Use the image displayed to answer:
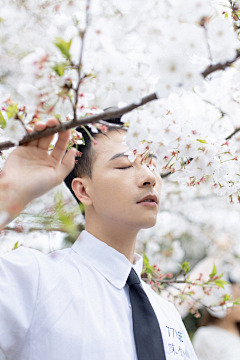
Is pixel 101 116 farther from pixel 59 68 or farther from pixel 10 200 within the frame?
pixel 10 200

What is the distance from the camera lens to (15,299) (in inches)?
41.9

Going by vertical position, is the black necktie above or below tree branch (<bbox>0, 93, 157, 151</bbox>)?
below

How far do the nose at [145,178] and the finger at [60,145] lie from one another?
1.59 ft

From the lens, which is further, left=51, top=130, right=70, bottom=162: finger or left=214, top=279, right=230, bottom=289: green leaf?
left=214, top=279, right=230, bottom=289: green leaf

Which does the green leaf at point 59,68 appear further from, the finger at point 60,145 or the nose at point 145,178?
the nose at point 145,178

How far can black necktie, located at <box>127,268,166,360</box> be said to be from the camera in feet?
3.90

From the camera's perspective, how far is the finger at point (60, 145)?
90 centimetres

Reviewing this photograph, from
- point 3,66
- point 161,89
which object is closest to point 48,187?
point 161,89

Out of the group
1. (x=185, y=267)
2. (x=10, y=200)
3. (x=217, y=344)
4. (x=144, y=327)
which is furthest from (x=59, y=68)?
(x=217, y=344)

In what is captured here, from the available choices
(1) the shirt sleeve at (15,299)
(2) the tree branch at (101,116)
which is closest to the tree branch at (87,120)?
(2) the tree branch at (101,116)

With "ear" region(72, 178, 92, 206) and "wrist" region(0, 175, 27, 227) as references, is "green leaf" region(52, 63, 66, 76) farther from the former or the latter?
"ear" region(72, 178, 92, 206)

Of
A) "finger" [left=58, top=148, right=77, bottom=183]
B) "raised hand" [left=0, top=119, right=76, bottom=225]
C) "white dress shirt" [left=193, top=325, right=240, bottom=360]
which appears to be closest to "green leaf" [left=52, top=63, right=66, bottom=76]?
"raised hand" [left=0, top=119, right=76, bottom=225]

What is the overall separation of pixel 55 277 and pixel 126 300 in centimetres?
36

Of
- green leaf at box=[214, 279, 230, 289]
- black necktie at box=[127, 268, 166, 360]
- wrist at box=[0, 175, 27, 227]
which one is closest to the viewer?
wrist at box=[0, 175, 27, 227]
